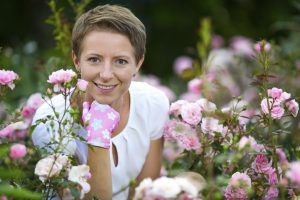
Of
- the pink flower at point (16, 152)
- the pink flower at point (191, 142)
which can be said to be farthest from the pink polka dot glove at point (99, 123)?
the pink flower at point (191, 142)

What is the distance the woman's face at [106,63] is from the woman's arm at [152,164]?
488mm

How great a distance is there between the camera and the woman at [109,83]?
2.61 m

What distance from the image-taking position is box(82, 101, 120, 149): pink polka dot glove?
257 cm

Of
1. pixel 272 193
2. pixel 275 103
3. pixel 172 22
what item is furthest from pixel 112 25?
pixel 172 22

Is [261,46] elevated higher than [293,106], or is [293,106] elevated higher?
[261,46]

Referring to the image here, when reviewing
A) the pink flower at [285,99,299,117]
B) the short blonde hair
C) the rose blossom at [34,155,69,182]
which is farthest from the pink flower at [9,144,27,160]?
the pink flower at [285,99,299,117]

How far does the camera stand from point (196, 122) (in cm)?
281

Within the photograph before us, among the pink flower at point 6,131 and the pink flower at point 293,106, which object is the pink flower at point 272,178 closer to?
the pink flower at point 293,106

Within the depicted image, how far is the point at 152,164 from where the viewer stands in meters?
3.07

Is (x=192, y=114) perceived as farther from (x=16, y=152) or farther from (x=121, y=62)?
(x=16, y=152)

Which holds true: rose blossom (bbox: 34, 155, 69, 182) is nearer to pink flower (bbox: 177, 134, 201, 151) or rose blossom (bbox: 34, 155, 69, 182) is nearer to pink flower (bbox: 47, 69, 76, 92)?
pink flower (bbox: 47, 69, 76, 92)

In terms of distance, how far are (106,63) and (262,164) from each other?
0.83m

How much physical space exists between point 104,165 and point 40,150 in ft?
0.94

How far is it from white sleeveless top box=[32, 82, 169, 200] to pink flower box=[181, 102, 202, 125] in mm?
271
